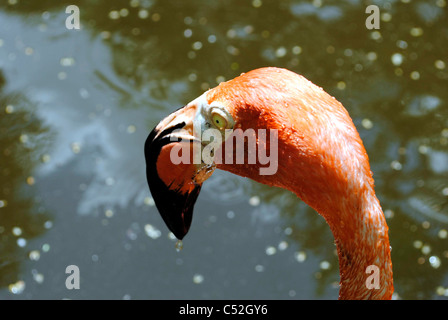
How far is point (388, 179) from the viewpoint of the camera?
491 cm

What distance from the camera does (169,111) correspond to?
5383 millimetres

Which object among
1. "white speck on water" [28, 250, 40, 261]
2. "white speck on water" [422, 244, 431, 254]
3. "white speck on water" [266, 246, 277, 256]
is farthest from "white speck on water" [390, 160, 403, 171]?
"white speck on water" [28, 250, 40, 261]

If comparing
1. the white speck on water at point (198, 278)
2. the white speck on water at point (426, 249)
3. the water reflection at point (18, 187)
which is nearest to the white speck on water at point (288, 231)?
the white speck on water at point (198, 278)

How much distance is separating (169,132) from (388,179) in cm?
282

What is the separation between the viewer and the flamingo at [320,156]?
7.11 ft

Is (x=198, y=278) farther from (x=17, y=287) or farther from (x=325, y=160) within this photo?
(x=325, y=160)

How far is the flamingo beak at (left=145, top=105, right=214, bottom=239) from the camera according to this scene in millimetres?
2598

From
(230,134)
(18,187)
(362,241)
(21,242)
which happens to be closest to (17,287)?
(21,242)

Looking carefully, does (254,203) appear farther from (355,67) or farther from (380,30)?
(380,30)

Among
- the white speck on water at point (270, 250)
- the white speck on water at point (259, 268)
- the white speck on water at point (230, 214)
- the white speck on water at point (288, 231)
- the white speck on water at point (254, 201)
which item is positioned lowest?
the white speck on water at point (259, 268)

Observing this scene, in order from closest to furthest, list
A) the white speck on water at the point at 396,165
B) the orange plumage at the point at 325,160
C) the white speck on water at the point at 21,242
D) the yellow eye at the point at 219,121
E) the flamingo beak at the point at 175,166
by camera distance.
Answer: the orange plumage at the point at 325,160, the yellow eye at the point at 219,121, the flamingo beak at the point at 175,166, the white speck on water at the point at 21,242, the white speck on water at the point at 396,165

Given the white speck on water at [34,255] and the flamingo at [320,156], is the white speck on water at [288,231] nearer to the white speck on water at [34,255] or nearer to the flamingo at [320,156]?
the white speck on water at [34,255]

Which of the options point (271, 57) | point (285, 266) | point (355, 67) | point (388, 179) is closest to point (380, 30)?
point (355, 67)

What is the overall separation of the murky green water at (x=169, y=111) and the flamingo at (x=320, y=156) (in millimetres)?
2111
